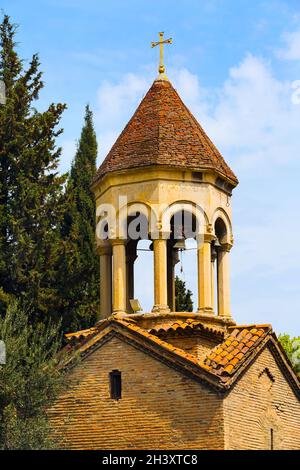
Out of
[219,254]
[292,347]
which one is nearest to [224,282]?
[219,254]

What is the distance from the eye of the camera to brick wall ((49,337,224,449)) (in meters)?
21.6

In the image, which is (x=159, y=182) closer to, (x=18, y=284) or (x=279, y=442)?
(x=18, y=284)

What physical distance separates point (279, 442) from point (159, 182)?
5.54m

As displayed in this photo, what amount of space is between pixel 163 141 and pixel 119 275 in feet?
9.25

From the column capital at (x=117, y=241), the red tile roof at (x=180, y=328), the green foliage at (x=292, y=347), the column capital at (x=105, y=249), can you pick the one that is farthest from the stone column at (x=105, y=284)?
the green foliage at (x=292, y=347)

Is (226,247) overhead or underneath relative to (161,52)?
underneath

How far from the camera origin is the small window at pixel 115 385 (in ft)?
73.8

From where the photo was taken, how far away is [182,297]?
98.9 ft

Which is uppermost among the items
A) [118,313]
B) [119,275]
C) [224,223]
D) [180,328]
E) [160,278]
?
[224,223]

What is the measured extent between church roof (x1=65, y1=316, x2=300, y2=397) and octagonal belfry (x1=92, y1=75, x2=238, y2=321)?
580mm

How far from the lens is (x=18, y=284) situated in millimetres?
25484

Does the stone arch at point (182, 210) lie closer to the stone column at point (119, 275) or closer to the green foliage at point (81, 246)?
the stone column at point (119, 275)

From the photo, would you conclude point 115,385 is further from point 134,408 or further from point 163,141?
point 163,141
